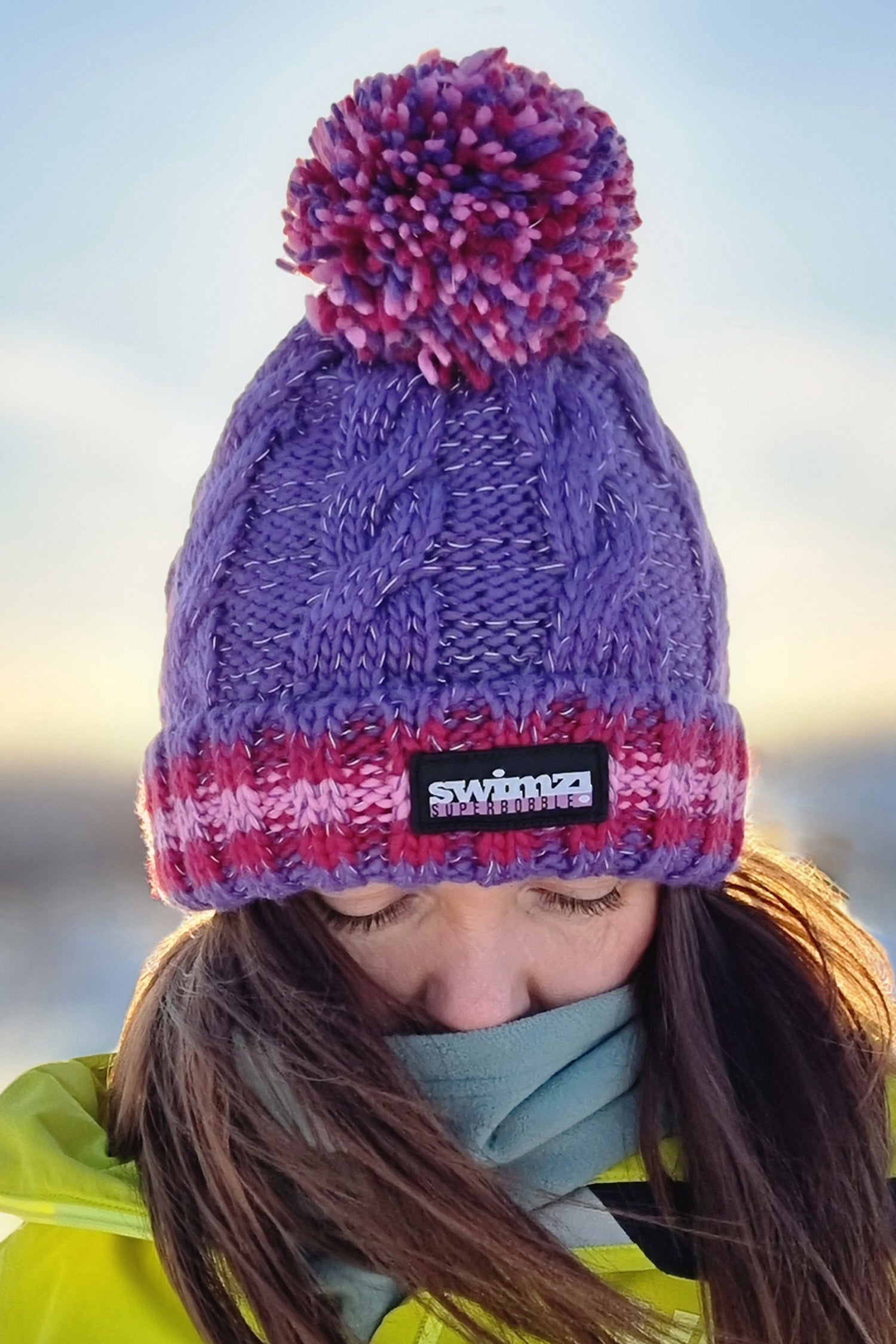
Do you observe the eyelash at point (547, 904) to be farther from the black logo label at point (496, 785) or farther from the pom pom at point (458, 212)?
the pom pom at point (458, 212)

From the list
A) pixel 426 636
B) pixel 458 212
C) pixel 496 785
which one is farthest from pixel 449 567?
pixel 458 212

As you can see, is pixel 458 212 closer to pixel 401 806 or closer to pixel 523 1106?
pixel 401 806

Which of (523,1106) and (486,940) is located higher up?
(486,940)

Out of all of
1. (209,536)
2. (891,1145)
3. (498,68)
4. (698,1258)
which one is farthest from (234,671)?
(891,1145)

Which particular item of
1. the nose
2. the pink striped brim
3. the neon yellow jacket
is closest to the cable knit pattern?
the pink striped brim

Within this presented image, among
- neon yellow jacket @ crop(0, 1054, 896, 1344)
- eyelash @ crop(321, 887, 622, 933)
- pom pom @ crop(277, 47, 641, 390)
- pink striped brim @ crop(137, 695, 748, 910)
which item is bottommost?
neon yellow jacket @ crop(0, 1054, 896, 1344)

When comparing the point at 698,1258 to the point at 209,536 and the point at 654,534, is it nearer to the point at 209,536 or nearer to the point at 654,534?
the point at 654,534

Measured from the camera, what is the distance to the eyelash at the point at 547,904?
1.11 m

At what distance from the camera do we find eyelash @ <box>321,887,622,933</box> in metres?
1.11

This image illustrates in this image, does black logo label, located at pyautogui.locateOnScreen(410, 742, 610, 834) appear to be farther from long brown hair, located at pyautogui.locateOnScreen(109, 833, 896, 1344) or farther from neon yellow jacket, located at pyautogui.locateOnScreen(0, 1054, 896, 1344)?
neon yellow jacket, located at pyautogui.locateOnScreen(0, 1054, 896, 1344)

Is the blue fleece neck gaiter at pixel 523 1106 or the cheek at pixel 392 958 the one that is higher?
the cheek at pixel 392 958

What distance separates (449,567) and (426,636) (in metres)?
0.07

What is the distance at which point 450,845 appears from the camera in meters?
1.01

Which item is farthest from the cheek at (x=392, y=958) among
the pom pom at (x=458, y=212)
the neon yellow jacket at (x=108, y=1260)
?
the pom pom at (x=458, y=212)
